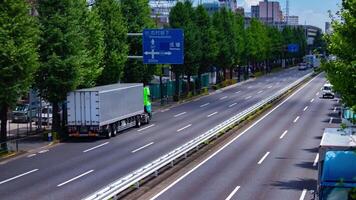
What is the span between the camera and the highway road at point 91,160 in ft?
80.2

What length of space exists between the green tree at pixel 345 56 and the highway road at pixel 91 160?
1055cm

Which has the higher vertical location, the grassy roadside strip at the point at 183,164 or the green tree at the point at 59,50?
the green tree at the point at 59,50

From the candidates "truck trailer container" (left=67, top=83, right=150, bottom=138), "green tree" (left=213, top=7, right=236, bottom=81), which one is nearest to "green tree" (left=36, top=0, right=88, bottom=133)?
A: "truck trailer container" (left=67, top=83, right=150, bottom=138)

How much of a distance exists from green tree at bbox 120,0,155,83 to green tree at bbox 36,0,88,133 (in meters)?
15.5

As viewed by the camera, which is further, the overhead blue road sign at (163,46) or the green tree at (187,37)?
the green tree at (187,37)

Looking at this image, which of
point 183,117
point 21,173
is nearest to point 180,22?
point 183,117

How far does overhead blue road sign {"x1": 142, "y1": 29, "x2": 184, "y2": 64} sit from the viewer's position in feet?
158

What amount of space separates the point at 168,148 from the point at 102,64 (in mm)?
14982

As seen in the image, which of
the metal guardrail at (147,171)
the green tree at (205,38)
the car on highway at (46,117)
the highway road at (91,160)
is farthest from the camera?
the green tree at (205,38)

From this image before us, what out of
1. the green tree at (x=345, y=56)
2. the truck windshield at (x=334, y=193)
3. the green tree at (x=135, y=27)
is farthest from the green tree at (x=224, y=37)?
the truck windshield at (x=334, y=193)

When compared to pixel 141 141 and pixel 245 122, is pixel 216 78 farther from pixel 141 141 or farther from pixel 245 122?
pixel 141 141

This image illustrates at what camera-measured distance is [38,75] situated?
1528 inches

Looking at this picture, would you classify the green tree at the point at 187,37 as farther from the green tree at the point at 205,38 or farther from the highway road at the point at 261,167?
the highway road at the point at 261,167

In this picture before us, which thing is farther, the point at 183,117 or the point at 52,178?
the point at 183,117
